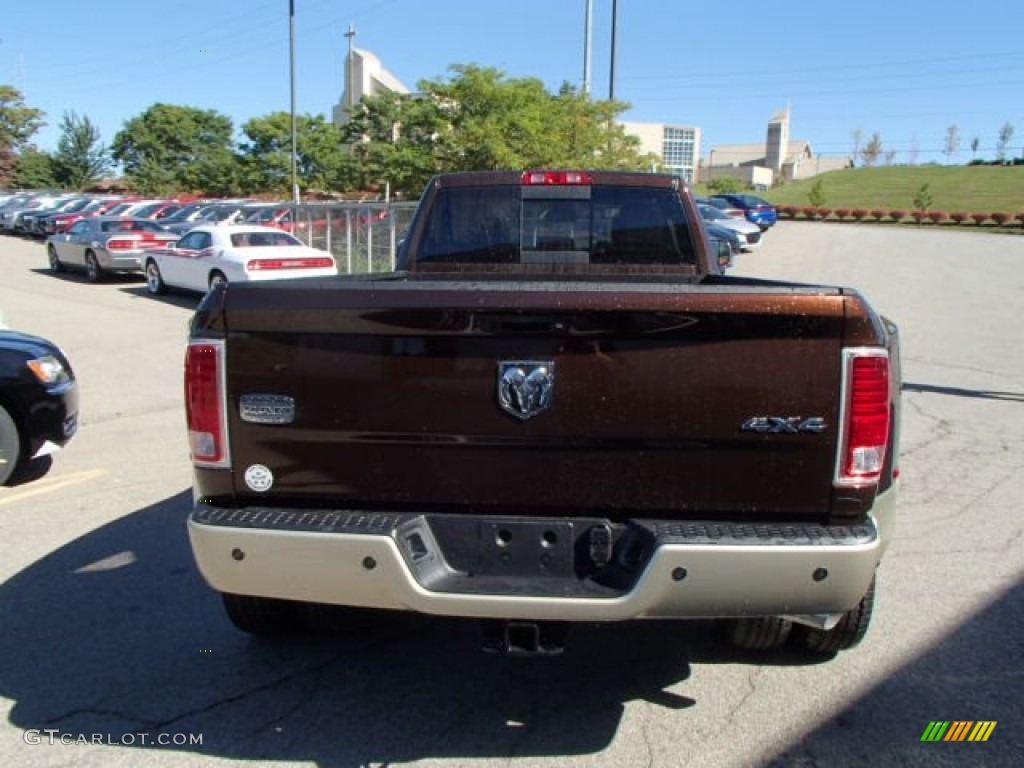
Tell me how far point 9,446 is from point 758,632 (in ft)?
17.3

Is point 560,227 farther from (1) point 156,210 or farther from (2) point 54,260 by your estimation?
(1) point 156,210

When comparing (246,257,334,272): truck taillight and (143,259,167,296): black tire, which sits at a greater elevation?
(246,257,334,272): truck taillight

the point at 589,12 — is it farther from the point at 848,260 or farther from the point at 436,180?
the point at 436,180

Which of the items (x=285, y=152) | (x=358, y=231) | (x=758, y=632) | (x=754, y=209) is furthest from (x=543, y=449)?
(x=285, y=152)

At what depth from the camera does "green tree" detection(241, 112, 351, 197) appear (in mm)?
51062

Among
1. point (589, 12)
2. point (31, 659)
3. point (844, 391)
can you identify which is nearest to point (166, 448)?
point (31, 659)

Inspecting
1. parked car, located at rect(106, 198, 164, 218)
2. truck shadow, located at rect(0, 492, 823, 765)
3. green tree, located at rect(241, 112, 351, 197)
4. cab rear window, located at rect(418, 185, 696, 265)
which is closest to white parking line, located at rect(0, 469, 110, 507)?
truck shadow, located at rect(0, 492, 823, 765)

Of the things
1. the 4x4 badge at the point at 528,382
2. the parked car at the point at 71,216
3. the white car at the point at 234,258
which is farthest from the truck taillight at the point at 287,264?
the parked car at the point at 71,216

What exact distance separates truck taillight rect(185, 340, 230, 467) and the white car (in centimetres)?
1330

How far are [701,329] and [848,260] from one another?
1037 inches

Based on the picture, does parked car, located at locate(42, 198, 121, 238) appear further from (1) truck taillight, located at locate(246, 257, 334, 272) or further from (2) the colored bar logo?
(2) the colored bar logo

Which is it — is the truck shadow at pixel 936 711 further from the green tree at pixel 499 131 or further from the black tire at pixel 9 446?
the green tree at pixel 499 131

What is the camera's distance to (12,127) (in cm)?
6881

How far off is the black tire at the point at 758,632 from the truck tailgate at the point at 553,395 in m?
1.05
